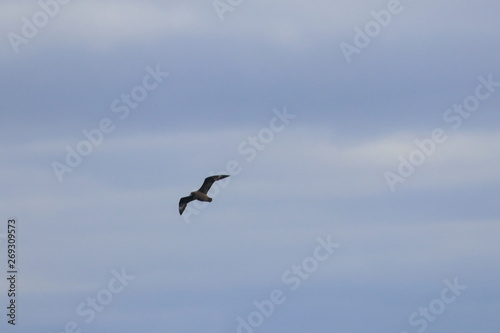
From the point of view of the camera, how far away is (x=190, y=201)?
143m

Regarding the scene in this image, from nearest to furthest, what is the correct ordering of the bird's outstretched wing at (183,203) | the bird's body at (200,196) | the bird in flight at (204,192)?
the bird in flight at (204,192) < the bird's body at (200,196) < the bird's outstretched wing at (183,203)

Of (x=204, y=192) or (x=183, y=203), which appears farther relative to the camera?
(x=183, y=203)

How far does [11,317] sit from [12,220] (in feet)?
26.2

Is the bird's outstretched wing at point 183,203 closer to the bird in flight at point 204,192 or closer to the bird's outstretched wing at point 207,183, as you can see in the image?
the bird in flight at point 204,192

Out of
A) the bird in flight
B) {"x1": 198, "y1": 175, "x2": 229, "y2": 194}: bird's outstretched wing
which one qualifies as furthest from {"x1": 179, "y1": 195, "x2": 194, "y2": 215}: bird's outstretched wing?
{"x1": 198, "y1": 175, "x2": 229, "y2": 194}: bird's outstretched wing

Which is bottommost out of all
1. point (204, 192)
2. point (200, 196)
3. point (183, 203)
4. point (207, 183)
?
point (200, 196)

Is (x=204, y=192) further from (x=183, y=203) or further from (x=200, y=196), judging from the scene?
(x=183, y=203)

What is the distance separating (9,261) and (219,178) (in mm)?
18958

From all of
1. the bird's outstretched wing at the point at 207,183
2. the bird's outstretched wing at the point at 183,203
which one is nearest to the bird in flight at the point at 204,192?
the bird's outstretched wing at the point at 207,183

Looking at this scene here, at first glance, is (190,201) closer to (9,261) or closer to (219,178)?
(219,178)

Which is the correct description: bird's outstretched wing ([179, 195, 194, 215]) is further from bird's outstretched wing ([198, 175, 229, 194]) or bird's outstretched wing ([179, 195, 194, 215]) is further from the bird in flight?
bird's outstretched wing ([198, 175, 229, 194])

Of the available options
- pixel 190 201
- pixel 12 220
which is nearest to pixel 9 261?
pixel 12 220

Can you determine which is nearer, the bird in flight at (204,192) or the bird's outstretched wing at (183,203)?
the bird in flight at (204,192)

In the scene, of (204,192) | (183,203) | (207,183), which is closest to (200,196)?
(204,192)
